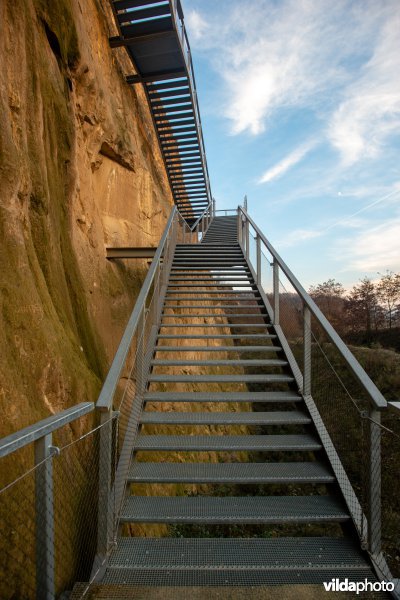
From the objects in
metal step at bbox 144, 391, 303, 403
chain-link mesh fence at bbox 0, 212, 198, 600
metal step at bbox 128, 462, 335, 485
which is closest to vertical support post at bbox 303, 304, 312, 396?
metal step at bbox 144, 391, 303, 403

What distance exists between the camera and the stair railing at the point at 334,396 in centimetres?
218

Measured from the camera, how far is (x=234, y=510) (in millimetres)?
2480

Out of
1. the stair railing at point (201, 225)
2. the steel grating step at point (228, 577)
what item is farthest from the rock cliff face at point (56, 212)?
the stair railing at point (201, 225)

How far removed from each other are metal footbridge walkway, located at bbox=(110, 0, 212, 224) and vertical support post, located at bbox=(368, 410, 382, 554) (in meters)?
8.45

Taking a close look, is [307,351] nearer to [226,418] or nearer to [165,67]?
[226,418]

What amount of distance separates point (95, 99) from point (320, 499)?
6.08 m

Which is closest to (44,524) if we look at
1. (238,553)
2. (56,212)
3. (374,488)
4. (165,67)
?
(238,553)

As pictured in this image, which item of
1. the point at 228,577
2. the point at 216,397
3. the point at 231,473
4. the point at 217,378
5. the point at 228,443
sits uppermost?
the point at 217,378

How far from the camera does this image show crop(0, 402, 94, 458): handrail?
1271 mm

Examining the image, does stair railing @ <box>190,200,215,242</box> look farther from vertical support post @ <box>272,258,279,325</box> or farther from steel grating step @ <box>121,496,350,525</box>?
steel grating step @ <box>121,496,350,525</box>

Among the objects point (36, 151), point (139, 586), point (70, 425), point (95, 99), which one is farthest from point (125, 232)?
point (139, 586)

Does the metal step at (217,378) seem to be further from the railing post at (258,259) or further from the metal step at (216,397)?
the railing post at (258,259)

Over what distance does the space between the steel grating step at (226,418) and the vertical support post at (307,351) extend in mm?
282

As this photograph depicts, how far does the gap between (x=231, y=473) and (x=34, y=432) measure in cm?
178
